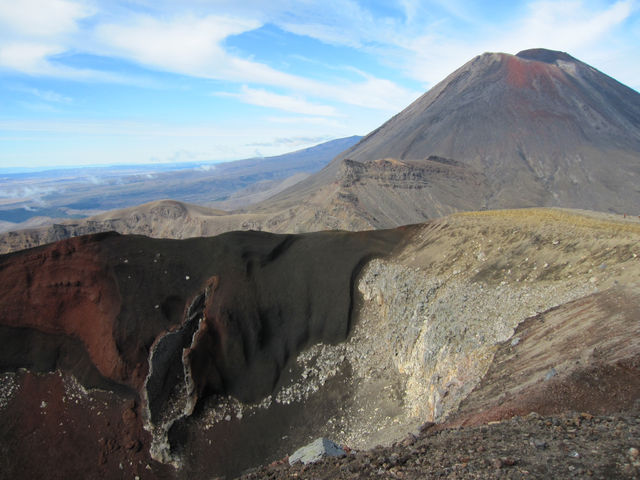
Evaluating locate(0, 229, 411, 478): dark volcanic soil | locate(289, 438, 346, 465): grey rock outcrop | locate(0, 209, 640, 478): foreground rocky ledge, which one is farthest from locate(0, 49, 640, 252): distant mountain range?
locate(289, 438, 346, 465): grey rock outcrop

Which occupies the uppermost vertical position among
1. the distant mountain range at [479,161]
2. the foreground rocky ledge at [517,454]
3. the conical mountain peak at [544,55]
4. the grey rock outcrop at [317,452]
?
the conical mountain peak at [544,55]

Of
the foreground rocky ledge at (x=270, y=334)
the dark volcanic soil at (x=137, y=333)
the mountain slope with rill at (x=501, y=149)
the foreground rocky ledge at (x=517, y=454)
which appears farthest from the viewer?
the mountain slope with rill at (x=501, y=149)

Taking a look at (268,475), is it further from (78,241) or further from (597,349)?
(78,241)

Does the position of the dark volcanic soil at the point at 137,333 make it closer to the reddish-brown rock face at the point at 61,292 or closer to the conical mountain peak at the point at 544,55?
the reddish-brown rock face at the point at 61,292

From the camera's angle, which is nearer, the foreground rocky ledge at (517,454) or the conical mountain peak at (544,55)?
the foreground rocky ledge at (517,454)

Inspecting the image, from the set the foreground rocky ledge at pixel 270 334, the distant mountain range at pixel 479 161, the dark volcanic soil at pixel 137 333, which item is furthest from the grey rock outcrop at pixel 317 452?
the distant mountain range at pixel 479 161

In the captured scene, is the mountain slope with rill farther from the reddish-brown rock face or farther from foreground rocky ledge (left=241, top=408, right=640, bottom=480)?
foreground rocky ledge (left=241, top=408, right=640, bottom=480)

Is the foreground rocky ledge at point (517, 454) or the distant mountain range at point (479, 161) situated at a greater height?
the distant mountain range at point (479, 161)

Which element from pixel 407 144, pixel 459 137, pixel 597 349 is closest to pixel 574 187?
pixel 459 137
